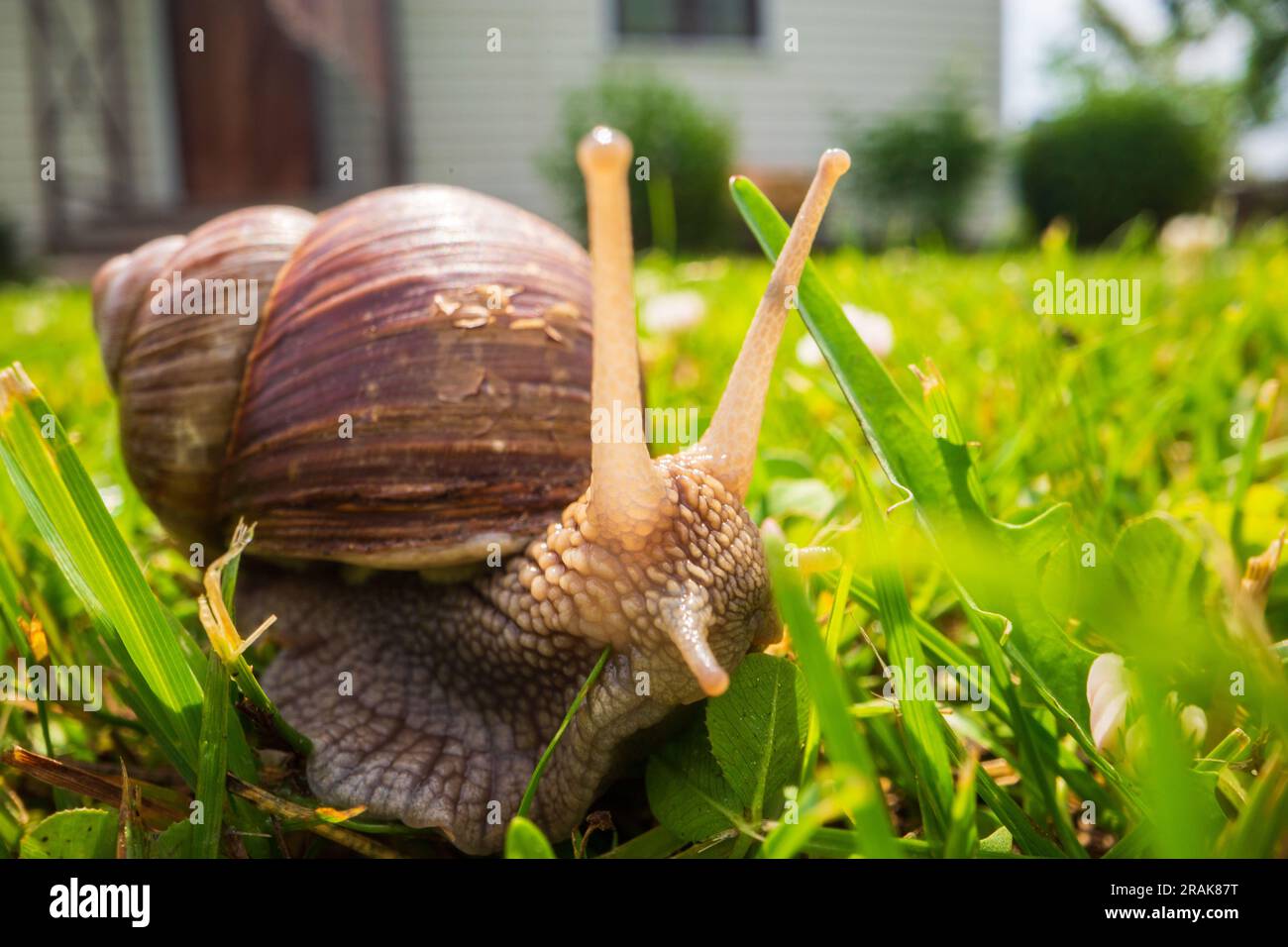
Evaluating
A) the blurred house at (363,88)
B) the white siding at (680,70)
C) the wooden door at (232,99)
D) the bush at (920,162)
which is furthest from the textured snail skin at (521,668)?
the bush at (920,162)

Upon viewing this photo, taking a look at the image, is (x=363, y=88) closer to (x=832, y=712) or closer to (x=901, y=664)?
(x=901, y=664)

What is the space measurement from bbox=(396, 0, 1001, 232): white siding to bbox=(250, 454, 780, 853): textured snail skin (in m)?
10.8

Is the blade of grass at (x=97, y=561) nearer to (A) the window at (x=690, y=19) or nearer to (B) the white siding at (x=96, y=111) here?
(B) the white siding at (x=96, y=111)

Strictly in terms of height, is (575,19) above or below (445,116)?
above

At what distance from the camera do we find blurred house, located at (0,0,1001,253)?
956cm

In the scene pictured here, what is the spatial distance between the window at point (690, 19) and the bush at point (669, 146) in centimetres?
135

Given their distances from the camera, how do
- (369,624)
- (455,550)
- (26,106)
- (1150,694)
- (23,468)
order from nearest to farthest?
(1150,694) → (23,468) → (455,550) → (369,624) → (26,106)

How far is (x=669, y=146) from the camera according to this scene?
35.3 feet

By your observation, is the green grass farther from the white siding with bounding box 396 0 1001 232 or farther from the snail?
the white siding with bounding box 396 0 1001 232

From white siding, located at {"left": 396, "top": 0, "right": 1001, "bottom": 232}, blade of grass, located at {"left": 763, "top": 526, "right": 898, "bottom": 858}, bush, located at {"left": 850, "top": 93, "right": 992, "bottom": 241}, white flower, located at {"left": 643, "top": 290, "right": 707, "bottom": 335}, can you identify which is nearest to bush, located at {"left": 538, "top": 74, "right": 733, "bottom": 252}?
white siding, located at {"left": 396, "top": 0, "right": 1001, "bottom": 232}
